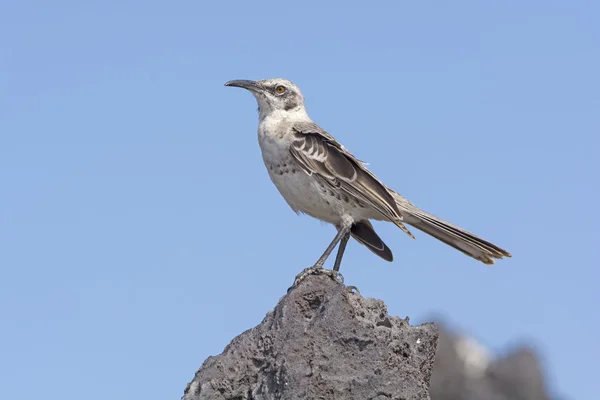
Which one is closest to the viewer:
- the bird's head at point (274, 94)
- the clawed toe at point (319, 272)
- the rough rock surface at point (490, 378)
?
the clawed toe at point (319, 272)

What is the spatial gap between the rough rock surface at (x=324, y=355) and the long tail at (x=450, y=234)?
2.55m

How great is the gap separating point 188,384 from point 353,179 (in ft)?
9.24

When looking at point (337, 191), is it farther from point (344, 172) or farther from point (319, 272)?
point (319, 272)

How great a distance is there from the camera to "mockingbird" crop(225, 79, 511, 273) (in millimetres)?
9484

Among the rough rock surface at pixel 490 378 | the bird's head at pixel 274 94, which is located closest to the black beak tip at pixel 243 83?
the bird's head at pixel 274 94

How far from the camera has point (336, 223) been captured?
9773 mm

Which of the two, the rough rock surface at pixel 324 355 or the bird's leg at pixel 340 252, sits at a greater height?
the bird's leg at pixel 340 252

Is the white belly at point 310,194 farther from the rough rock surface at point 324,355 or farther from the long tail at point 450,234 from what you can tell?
the rough rock surface at point 324,355

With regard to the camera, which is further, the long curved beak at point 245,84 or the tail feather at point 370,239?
the long curved beak at point 245,84

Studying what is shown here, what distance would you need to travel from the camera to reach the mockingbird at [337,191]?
9.48m

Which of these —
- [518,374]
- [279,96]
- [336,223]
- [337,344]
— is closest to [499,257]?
[336,223]

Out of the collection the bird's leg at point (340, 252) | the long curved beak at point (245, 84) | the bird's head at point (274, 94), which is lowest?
the bird's leg at point (340, 252)

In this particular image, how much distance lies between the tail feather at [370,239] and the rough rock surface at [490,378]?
9.28 m

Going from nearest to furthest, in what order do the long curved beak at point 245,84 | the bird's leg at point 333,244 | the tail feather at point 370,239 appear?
1. the bird's leg at point 333,244
2. the tail feather at point 370,239
3. the long curved beak at point 245,84
